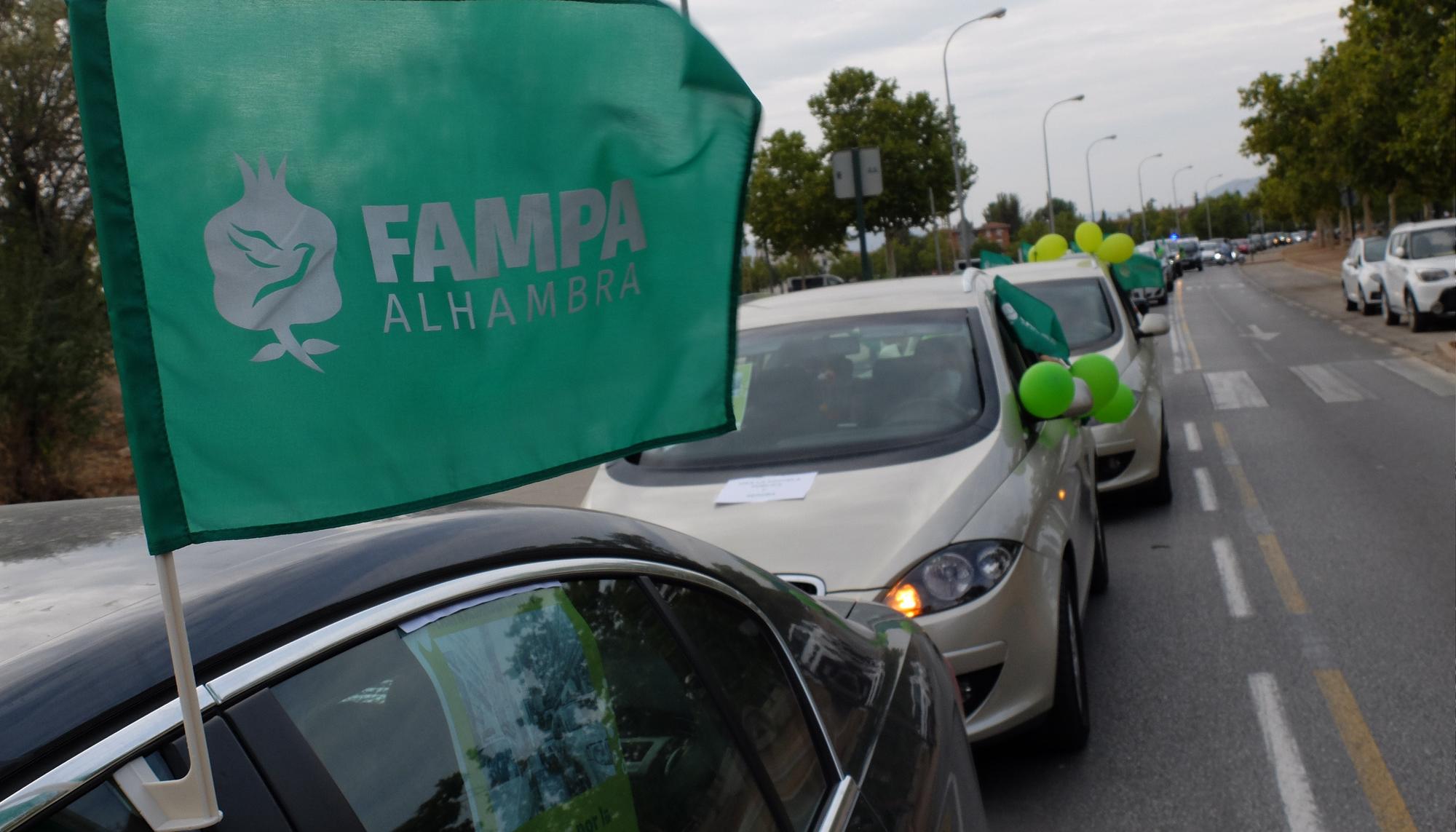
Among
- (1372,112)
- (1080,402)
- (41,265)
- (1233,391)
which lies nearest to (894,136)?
(1372,112)

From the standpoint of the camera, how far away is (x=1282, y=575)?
709cm

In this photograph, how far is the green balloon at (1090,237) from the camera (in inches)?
562

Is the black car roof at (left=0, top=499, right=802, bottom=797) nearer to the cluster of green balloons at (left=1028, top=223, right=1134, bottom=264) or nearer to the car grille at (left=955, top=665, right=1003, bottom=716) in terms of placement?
the car grille at (left=955, top=665, right=1003, bottom=716)

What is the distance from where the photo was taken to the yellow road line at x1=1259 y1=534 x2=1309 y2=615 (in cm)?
650

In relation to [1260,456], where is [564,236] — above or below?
above

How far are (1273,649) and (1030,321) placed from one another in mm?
2119

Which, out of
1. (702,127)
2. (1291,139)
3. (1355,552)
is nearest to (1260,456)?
(1355,552)

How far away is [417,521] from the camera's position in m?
1.82

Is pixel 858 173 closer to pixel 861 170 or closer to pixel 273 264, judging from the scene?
pixel 861 170

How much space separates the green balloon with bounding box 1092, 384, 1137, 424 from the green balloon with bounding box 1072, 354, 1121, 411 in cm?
36

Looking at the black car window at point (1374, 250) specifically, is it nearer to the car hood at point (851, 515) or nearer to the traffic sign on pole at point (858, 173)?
the traffic sign on pole at point (858, 173)

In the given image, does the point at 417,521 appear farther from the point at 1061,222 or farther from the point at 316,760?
the point at 1061,222

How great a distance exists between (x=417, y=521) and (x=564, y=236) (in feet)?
1.58

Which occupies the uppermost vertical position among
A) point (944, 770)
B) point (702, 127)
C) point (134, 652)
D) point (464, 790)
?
point (702, 127)
